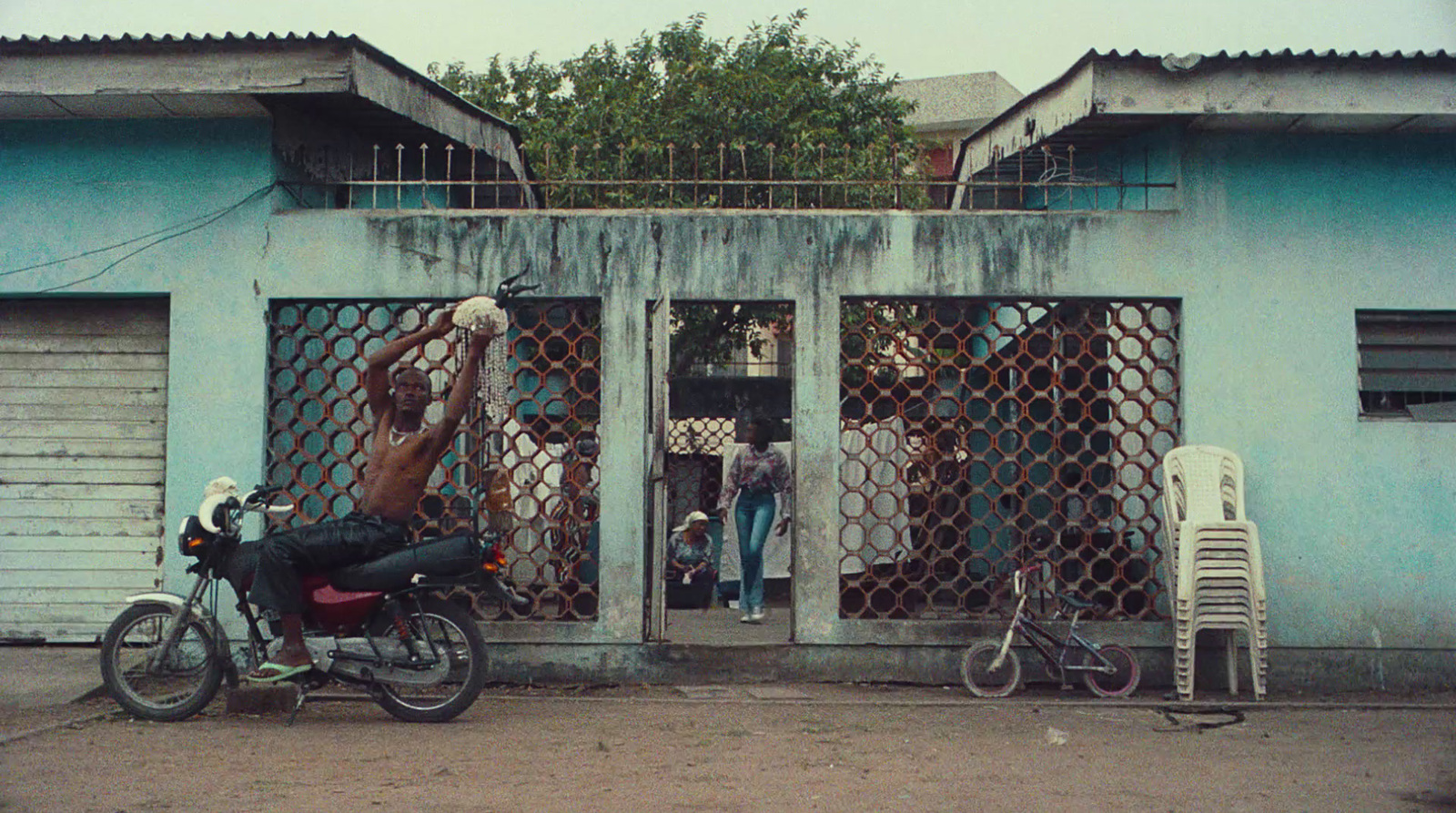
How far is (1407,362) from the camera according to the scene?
8891mm

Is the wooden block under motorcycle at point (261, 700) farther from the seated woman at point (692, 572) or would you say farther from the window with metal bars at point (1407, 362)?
the window with metal bars at point (1407, 362)

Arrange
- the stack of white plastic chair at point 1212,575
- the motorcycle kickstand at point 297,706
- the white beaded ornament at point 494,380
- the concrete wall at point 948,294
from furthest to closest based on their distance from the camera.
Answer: the concrete wall at point 948,294
the stack of white plastic chair at point 1212,575
the white beaded ornament at point 494,380
the motorcycle kickstand at point 297,706

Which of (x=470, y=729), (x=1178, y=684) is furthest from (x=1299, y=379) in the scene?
(x=470, y=729)

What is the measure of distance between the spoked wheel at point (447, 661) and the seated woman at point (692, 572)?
20.1 feet

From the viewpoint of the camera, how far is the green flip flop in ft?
23.4

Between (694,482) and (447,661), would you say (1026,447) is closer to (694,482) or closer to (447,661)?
(447,661)

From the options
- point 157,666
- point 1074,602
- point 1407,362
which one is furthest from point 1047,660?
point 157,666

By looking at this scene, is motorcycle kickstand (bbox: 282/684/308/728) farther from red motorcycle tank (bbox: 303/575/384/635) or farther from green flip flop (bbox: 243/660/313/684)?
red motorcycle tank (bbox: 303/575/384/635)

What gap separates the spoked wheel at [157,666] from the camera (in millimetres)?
7180

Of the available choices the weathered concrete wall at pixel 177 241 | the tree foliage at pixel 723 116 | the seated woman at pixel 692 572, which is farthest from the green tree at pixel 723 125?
the weathered concrete wall at pixel 177 241

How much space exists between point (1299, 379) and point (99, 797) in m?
6.82

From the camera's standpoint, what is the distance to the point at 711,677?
8.59 m

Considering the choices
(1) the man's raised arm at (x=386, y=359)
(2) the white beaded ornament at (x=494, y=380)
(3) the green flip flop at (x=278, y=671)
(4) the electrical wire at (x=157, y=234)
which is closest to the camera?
(3) the green flip flop at (x=278, y=671)

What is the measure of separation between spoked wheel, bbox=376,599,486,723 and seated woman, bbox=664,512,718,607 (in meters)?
6.12
